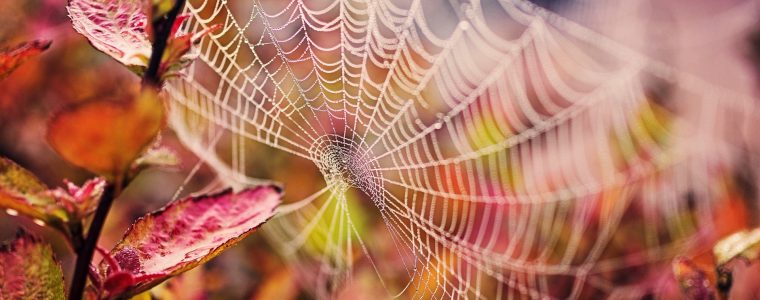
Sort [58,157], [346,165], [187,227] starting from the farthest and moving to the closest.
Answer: [58,157] → [346,165] → [187,227]

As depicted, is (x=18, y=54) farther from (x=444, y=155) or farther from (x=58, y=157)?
Answer: (x=444, y=155)

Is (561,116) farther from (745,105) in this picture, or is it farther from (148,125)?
(148,125)

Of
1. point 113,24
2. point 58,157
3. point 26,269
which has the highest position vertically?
point 113,24

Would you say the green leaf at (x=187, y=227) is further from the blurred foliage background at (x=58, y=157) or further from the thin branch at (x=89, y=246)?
the blurred foliage background at (x=58, y=157)

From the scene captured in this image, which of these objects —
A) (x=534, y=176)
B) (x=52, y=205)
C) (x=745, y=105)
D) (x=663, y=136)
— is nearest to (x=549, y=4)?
(x=745, y=105)

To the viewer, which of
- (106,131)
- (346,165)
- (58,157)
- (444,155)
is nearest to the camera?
(106,131)

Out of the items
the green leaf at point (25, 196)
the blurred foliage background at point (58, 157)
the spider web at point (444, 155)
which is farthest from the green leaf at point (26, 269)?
the blurred foliage background at point (58, 157)

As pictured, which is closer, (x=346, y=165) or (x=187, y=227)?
(x=187, y=227)

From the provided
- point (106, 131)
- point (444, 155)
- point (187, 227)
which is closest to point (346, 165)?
point (444, 155)
